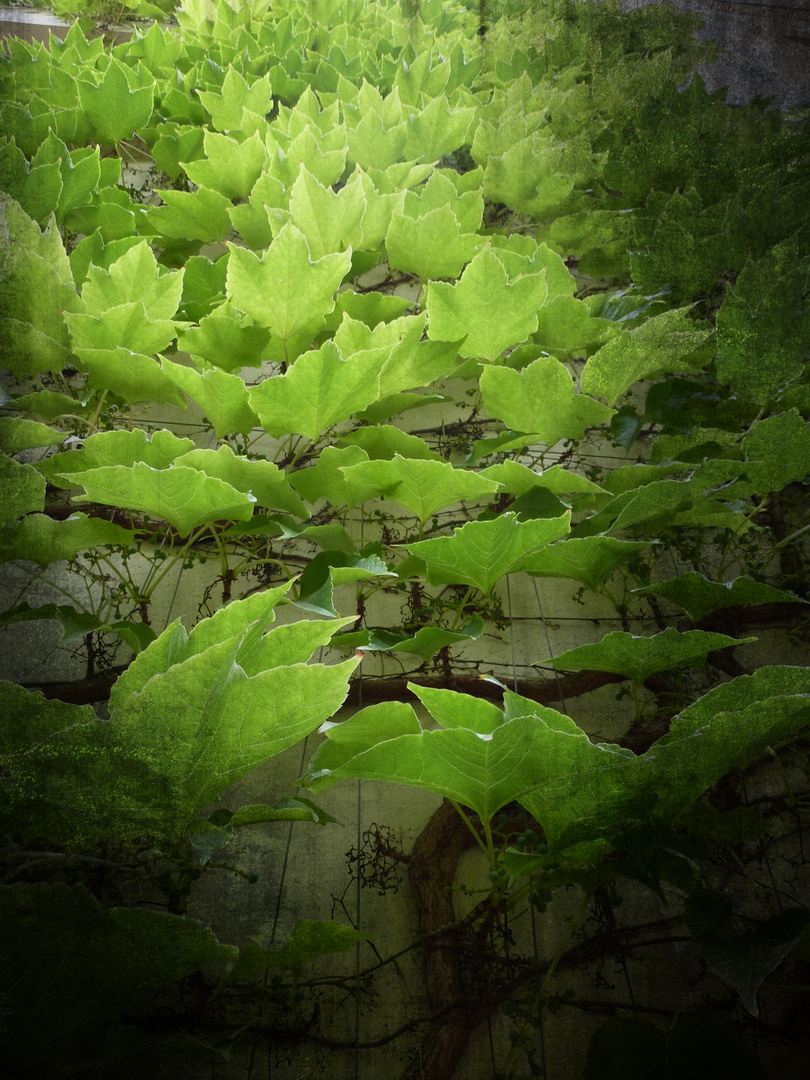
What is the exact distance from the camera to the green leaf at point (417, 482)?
60 cm

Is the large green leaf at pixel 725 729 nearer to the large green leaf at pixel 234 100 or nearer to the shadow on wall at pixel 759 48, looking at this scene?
the large green leaf at pixel 234 100

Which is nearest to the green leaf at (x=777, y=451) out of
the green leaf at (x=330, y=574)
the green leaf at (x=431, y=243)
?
the green leaf at (x=330, y=574)

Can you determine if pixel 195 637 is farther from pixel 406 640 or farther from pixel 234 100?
pixel 234 100

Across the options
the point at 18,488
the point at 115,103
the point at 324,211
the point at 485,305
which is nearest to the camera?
the point at 18,488

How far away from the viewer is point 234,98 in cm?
137

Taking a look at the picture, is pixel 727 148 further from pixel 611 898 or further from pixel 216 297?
pixel 611 898

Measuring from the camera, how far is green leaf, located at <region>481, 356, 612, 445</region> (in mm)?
724

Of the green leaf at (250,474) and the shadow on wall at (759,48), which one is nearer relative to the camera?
the green leaf at (250,474)

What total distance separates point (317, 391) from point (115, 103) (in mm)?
1077

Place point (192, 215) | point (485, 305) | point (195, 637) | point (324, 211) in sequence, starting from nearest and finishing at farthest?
point (195, 637) < point (485, 305) < point (324, 211) < point (192, 215)

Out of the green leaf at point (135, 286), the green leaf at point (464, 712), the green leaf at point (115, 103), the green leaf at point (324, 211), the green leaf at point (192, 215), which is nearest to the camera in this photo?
the green leaf at point (464, 712)

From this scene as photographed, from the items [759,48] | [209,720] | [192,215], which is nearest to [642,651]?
[209,720]

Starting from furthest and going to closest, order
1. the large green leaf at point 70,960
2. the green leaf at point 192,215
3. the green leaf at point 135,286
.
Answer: the green leaf at point 192,215, the green leaf at point 135,286, the large green leaf at point 70,960

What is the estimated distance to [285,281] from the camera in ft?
2.46
